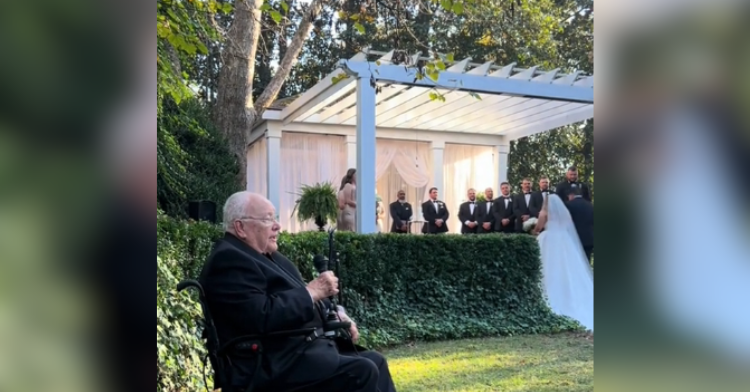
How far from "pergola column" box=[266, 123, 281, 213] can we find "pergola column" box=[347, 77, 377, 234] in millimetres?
6260

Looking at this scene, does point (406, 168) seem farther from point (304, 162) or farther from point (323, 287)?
point (323, 287)

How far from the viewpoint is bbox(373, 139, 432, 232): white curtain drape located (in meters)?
19.5

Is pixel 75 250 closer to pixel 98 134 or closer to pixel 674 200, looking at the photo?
pixel 98 134

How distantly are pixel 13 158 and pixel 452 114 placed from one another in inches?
580

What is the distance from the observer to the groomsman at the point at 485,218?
519 inches

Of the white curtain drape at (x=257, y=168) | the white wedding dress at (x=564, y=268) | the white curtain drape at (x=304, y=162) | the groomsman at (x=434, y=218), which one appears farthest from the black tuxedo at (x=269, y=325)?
the white curtain drape at (x=257, y=168)

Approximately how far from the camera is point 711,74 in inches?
41.8

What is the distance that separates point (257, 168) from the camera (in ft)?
61.2

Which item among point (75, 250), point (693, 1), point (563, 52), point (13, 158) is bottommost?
point (75, 250)

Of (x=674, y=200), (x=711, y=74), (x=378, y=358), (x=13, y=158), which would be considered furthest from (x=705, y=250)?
(x=378, y=358)

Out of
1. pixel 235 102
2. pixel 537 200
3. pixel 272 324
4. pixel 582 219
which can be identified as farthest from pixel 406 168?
pixel 272 324

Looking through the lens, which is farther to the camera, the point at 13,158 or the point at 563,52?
the point at 563,52

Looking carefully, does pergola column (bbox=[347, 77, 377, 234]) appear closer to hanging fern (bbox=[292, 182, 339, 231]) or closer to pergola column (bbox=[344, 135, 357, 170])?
hanging fern (bbox=[292, 182, 339, 231])

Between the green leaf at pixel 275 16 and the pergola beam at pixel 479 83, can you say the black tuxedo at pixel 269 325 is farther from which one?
the pergola beam at pixel 479 83
